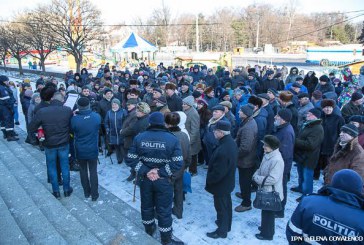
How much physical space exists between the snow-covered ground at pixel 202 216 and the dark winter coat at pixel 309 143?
0.82m

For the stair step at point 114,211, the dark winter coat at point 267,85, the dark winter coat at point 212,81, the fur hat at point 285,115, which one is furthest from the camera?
the dark winter coat at point 212,81

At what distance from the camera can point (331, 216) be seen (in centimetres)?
220

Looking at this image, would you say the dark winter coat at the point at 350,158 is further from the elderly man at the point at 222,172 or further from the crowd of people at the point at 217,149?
the elderly man at the point at 222,172

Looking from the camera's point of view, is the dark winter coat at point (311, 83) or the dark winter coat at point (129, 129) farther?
the dark winter coat at point (311, 83)

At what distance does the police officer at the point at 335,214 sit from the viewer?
7.03ft

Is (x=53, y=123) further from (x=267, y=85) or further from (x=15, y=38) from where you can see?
(x=15, y=38)

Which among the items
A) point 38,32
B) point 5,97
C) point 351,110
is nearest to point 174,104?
point 351,110

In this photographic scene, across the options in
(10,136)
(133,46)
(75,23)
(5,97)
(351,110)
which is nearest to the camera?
(351,110)

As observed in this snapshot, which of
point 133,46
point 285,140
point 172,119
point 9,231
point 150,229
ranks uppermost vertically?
point 133,46

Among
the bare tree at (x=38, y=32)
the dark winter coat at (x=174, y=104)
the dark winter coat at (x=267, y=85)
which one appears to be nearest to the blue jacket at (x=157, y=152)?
the dark winter coat at (x=174, y=104)

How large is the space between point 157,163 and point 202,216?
5.22 ft

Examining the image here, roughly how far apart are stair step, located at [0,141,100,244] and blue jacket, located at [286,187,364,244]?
2791 mm

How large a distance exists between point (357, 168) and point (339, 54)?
33102 mm

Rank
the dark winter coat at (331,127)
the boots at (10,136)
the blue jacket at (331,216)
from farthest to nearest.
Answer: the boots at (10,136), the dark winter coat at (331,127), the blue jacket at (331,216)
